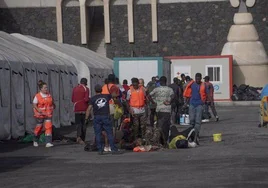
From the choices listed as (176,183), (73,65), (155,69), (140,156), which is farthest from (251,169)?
(155,69)

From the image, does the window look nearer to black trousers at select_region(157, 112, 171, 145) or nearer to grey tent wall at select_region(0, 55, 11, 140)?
grey tent wall at select_region(0, 55, 11, 140)

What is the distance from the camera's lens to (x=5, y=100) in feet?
82.6

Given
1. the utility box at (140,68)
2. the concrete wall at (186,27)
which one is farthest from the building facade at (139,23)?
the utility box at (140,68)

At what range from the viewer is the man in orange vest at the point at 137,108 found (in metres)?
22.0

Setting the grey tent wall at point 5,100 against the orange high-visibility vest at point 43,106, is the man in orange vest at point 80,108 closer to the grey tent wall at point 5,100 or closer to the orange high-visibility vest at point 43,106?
the orange high-visibility vest at point 43,106

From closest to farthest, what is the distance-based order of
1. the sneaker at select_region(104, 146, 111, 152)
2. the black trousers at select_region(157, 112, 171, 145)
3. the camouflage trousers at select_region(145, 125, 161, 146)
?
the sneaker at select_region(104, 146, 111, 152)
the camouflage trousers at select_region(145, 125, 161, 146)
the black trousers at select_region(157, 112, 171, 145)

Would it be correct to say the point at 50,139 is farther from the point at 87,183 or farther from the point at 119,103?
the point at 87,183

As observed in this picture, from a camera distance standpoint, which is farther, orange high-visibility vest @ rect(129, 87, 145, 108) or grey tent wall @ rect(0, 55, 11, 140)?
grey tent wall @ rect(0, 55, 11, 140)

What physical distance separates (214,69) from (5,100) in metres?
26.2

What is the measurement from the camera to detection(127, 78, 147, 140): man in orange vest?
21959mm

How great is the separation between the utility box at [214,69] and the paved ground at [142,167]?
26.1 metres

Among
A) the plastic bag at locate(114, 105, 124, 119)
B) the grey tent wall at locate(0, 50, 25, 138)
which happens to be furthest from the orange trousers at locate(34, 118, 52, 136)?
the grey tent wall at locate(0, 50, 25, 138)

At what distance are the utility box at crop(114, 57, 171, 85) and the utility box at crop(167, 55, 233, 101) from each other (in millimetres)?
10503

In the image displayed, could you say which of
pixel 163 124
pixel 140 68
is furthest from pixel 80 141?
pixel 140 68
